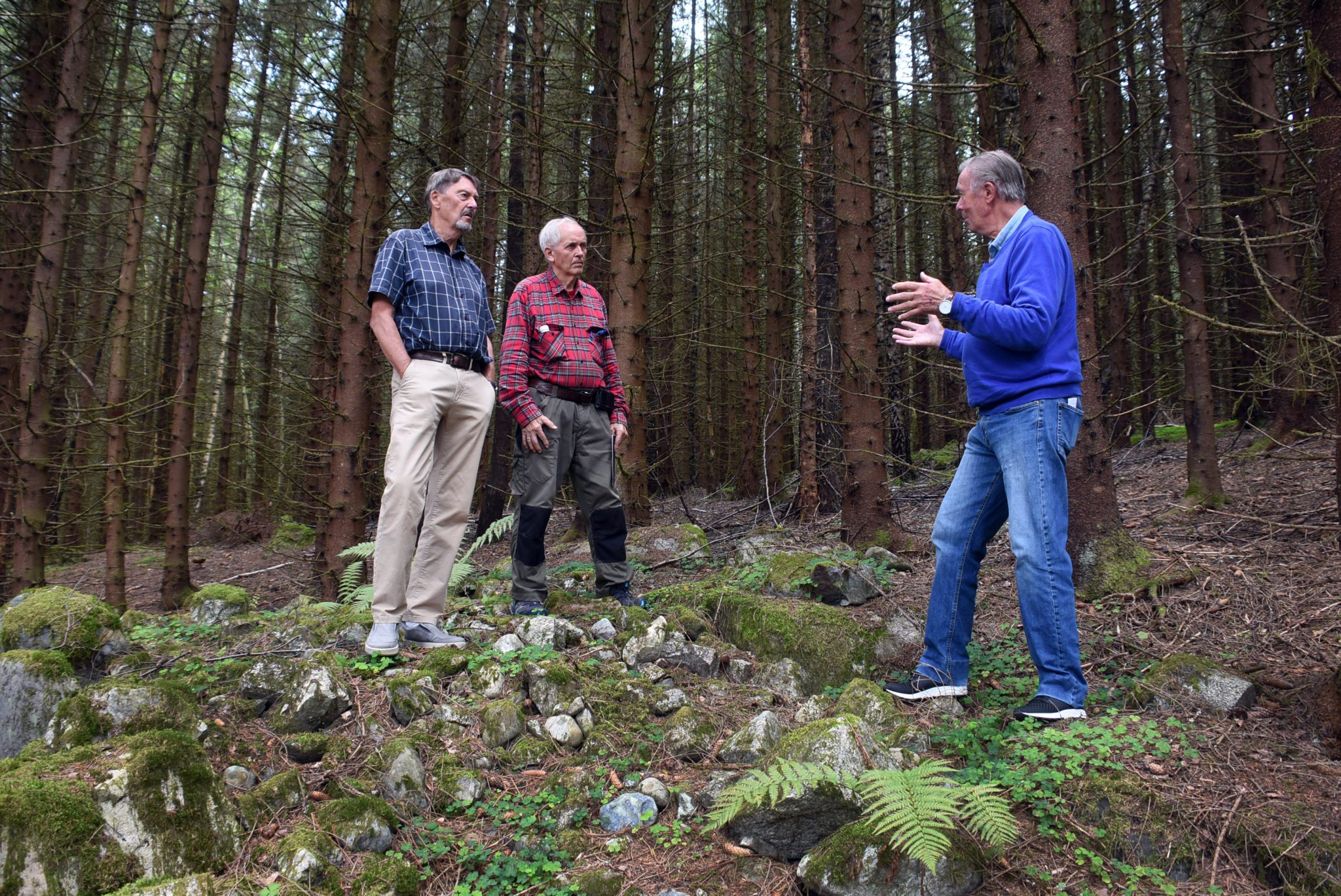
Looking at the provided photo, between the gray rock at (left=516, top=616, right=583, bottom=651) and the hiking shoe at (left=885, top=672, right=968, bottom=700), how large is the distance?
166 centimetres

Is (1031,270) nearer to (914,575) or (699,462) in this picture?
(914,575)

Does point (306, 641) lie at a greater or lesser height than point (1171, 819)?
greater

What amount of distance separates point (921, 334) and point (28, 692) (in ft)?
12.5

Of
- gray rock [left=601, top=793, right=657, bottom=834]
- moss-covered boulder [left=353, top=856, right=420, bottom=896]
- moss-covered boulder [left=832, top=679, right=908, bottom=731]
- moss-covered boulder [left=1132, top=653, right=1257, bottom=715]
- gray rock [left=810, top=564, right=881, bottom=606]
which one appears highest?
gray rock [left=810, top=564, right=881, bottom=606]

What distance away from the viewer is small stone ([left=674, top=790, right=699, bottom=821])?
2.70m

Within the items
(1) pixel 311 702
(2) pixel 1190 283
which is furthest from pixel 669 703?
(2) pixel 1190 283

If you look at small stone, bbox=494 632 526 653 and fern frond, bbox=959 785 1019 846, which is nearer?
fern frond, bbox=959 785 1019 846

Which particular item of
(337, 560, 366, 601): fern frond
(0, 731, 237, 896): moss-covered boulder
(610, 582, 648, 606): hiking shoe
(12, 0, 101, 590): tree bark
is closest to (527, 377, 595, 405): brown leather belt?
(610, 582, 648, 606): hiking shoe

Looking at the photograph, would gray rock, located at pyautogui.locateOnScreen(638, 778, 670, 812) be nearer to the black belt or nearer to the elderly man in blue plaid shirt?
the elderly man in blue plaid shirt

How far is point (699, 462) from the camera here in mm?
20344

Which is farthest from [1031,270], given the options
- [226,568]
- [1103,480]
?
[226,568]

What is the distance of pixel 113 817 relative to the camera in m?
2.23

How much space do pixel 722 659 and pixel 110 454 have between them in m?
7.00

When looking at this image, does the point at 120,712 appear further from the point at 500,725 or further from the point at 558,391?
the point at 558,391
